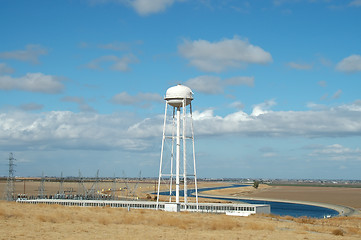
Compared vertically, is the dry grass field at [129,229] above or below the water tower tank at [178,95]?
below

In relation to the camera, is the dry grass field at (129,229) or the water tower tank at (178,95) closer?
the dry grass field at (129,229)

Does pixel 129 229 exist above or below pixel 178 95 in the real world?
below

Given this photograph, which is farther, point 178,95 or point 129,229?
point 178,95

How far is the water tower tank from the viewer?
221ft

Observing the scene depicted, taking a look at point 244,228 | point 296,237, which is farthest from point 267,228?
point 296,237

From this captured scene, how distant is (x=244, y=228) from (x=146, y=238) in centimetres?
1306

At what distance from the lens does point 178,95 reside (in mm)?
67500

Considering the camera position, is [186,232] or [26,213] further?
[26,213]

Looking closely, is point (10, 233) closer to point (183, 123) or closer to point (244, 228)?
point (244, 228)

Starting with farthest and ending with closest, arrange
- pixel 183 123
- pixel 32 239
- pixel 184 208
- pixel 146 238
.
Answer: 1. pixel 184 208
2. pixel 183 123
3. pixel 146 238
4. pixel 32 239

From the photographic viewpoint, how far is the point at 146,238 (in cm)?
3097

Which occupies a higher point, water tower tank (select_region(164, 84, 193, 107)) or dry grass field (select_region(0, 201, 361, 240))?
water tower tank (select_region(164, 84, 193, 107))

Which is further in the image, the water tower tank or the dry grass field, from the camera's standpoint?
the water tower tank

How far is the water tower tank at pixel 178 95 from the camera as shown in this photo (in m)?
67.5
